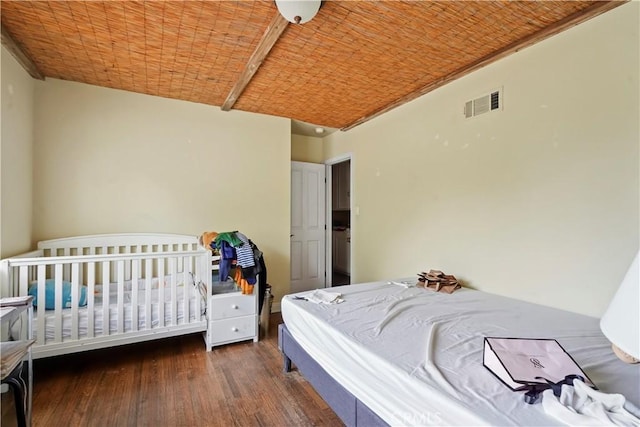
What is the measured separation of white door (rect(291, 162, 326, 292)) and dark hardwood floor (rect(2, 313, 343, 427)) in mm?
1751

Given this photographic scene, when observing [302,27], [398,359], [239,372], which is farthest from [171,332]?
[302,27]

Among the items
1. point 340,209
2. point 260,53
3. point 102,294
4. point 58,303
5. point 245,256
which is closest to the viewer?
point 58,303

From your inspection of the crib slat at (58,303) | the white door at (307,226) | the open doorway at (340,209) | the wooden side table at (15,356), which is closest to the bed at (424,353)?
the wooden side table at (15,356)

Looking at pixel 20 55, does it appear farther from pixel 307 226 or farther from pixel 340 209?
pixel 340 209

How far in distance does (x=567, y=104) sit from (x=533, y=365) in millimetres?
1748

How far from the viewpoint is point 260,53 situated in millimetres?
2289

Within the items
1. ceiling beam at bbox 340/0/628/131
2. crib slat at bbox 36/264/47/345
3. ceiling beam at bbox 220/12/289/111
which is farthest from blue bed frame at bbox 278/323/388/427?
ceiling beam at bbox 340/0/628/131

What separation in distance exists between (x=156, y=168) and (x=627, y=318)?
3.63 metres

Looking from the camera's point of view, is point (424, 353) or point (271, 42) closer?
point (424, 353)

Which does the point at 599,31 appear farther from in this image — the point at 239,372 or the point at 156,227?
the point at 156,227

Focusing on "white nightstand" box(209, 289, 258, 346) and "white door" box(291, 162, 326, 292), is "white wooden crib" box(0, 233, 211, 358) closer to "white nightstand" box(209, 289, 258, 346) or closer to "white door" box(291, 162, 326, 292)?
"white nightstand" box(209, 289, 258, 346)

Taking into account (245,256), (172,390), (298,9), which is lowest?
(172,390)

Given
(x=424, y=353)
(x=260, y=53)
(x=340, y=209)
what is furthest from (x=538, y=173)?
(x=340, y=209)

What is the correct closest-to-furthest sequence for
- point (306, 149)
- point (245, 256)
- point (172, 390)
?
point (172, 390), point (245, 256), point (306, 149)
